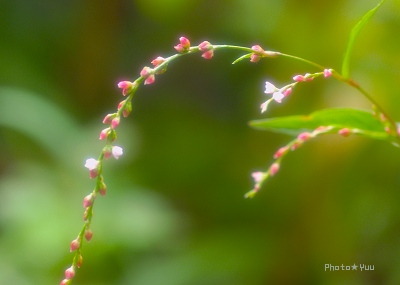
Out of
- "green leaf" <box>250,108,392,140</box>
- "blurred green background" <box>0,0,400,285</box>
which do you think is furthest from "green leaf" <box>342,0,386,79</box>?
"blurred green background" <box>0,0,400,285</box>

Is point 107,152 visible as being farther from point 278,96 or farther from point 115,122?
point 278,96

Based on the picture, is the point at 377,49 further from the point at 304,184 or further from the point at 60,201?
the point at 60,201

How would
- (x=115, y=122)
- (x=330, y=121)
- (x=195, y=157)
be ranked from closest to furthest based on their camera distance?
(x=115, y=122) < (x=330, y=121) < (x=195, y=157)

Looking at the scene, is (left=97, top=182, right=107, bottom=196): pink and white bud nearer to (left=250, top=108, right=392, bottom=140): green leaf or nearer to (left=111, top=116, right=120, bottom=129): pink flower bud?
(left=111, top=116, right=120, bottom=129): pink flower bud

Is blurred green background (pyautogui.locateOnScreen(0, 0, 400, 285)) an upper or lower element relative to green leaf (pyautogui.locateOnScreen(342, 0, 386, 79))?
upper

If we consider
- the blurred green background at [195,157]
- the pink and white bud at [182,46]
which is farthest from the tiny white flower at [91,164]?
the blurred green background at [195,157]

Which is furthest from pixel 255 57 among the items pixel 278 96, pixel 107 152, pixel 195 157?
pixel 195 157

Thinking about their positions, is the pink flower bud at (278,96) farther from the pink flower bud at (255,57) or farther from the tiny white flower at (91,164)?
the tiny white flower at (91,164)

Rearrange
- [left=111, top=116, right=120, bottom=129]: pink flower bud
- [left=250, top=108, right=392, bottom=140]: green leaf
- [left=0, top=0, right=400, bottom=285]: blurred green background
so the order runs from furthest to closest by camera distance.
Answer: [left=0, top=0, right=400, bottom=285]: blurred green background, [left=250, top=108, right=392, bottom=140]: green leaf, [left=111, top=116, right=120, bottom=129]: pink flower bud
